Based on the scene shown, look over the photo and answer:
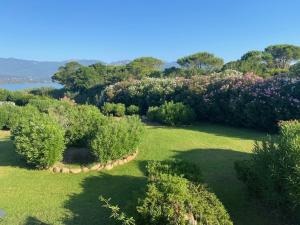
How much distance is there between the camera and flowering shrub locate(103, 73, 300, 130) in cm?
1320

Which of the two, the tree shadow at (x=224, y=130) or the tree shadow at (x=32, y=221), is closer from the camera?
the tree shadow at (x=32, y=221)

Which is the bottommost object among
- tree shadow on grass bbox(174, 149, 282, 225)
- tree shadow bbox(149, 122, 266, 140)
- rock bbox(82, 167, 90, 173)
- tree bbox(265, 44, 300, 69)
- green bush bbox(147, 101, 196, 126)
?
rock bbox(82, 167, 90, 173)

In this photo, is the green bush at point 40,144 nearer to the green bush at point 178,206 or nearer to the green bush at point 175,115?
the green bush at point 178,206

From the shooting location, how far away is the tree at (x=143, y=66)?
49781 mm

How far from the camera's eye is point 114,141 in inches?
355

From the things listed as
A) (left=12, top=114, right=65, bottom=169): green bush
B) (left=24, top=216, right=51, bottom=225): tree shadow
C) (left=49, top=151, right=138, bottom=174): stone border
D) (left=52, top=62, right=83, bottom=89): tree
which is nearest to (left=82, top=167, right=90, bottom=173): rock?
(left=49, top=151, right=138, bottom=174): stone border

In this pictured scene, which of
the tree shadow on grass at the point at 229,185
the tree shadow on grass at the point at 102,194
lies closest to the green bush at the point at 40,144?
the tree shadow on grass at the point at 102,194

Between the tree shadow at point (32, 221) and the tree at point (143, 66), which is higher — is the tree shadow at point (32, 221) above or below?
below

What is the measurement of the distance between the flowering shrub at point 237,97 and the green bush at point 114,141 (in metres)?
6.02

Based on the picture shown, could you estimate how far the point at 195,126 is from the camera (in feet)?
49.5

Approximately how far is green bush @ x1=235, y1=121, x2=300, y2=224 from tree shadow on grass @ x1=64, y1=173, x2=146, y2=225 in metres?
2.19

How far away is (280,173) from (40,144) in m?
5.89

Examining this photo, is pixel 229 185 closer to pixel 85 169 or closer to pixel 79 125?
pixel 85 169

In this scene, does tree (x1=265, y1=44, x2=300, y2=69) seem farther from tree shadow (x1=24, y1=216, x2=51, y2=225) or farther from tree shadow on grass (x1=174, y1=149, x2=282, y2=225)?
tree shadow (x1=24, y1=216, x2=51, y2=225)
